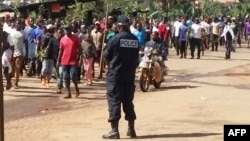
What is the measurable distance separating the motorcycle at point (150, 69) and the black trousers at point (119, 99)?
647 cm

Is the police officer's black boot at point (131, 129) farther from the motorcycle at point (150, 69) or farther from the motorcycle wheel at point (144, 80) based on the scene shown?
the motorcycle at point (150, 69)

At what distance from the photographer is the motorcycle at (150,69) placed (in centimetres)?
1697

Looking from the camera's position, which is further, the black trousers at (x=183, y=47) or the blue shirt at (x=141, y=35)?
the black trousers at (x=183, y=47)

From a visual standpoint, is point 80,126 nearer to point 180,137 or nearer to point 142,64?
point 180,137

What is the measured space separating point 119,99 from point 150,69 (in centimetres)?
710

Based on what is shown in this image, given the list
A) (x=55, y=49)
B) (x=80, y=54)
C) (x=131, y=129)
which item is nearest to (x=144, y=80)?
(x=80, y=54)

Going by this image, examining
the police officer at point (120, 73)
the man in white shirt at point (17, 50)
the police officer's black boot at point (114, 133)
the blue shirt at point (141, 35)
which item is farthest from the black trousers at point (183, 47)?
the police officer's black boot at point (114, 133)

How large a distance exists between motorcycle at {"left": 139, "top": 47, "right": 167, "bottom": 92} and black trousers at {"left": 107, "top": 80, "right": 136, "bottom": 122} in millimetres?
6473

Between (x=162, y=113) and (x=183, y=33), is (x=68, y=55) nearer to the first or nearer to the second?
(x=162, y=113)

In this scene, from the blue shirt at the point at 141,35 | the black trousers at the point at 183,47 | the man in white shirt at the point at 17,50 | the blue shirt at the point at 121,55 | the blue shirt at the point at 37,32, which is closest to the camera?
the blue shirt at the point at 121,55

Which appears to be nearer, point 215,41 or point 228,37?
point 228,37

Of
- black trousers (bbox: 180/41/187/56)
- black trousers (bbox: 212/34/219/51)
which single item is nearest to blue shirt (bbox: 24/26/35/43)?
black trousers (bbox: 180/41/187/56)

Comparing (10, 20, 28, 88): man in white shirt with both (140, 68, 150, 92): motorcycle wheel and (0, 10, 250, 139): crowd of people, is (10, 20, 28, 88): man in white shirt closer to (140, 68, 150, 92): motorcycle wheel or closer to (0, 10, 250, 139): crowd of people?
(0, 10, 250, 139): crowd of people

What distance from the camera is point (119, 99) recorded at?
1025cm
